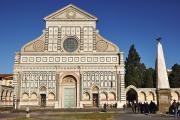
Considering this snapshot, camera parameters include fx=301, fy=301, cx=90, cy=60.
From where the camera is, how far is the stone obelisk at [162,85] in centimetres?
2672

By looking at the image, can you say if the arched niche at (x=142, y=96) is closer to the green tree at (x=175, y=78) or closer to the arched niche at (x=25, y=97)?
the green tree at (x=175, y=78)

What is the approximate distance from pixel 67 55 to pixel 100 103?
8995 millimetres

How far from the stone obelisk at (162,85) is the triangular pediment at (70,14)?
2278 centimetres

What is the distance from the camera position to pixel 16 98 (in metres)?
45.5

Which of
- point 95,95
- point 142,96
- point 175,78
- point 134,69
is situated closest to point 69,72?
point 95,95

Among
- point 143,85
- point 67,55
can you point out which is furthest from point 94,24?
point 143,85

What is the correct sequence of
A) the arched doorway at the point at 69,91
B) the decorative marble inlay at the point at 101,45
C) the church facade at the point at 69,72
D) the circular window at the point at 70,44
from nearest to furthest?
1. the church facade at the point at 69,72
2. the arched doorway at the point at 69,91
3. the decorative marble inlay at the point at 101,45
4. the circular window at the point at 70,44

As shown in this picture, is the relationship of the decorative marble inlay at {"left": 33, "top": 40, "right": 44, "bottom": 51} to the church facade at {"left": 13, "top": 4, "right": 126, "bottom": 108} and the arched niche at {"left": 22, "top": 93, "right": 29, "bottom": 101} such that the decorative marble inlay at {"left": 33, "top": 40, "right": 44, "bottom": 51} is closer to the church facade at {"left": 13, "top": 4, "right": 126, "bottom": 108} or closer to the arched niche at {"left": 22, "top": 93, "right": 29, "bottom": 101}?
the church facade at {"left": 13, "top": 4, "right": 126, "bottom": 108}

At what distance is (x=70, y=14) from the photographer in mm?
48688

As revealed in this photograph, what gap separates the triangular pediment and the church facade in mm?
2367

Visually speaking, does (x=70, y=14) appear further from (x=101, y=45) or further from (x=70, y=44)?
(x=101, y=45)

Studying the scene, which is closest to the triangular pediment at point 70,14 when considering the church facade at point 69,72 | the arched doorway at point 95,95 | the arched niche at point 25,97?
the church facade at point 69,72

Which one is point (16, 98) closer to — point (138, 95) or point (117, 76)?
point (117, 76)

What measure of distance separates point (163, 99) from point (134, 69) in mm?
33198
